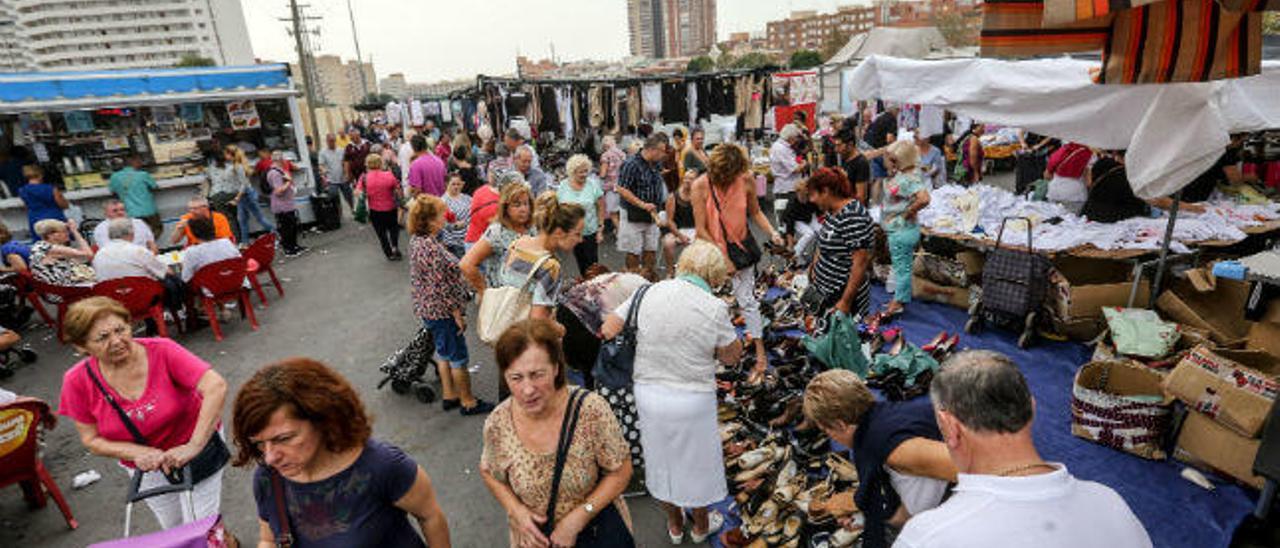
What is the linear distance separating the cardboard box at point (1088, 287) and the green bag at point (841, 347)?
227cm

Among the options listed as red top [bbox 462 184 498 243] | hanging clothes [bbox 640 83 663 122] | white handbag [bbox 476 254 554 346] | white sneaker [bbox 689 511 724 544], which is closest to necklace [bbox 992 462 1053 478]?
white sneaker [bbox 689 511 724 544]

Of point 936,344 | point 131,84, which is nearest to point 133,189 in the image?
point 131,84

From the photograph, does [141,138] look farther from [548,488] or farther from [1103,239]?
[1103,239]

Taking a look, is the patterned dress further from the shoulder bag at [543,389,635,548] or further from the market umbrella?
the market umbrella

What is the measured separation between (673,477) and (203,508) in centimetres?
251

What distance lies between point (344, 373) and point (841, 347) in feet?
16.0

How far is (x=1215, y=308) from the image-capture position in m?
5.00

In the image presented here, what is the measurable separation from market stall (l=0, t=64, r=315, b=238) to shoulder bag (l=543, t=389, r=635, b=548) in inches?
483

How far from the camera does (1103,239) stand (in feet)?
18.1

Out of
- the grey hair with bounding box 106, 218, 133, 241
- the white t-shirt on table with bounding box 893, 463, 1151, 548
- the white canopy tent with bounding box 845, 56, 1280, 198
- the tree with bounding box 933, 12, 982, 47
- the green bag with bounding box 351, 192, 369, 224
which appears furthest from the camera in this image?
the tree with bounding box 933, 12, 982, 47

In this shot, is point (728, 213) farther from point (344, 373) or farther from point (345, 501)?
point (344, 373)

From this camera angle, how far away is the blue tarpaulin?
10086 millimetres

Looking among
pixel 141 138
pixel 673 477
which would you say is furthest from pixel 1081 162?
pixel 141 138

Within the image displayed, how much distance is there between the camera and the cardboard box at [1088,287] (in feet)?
17.0
